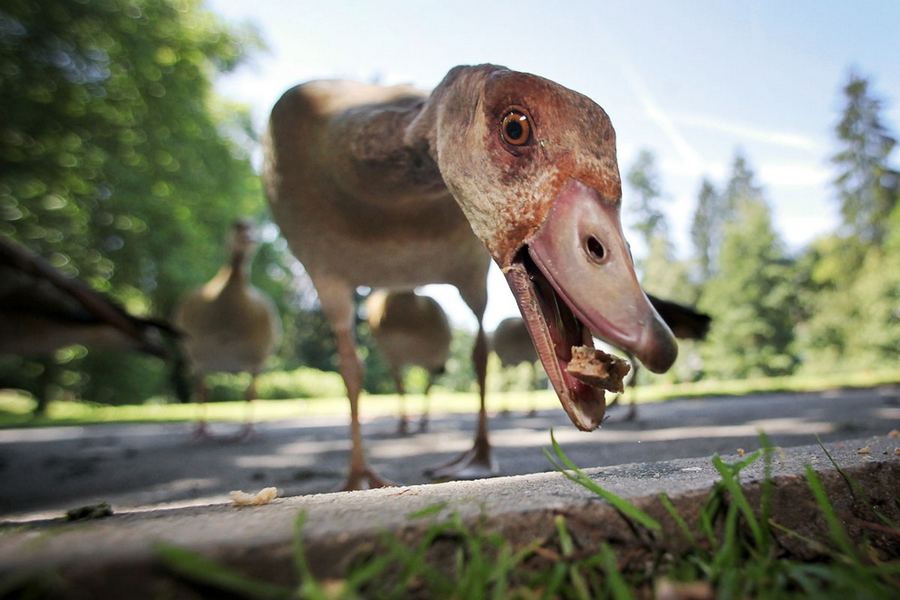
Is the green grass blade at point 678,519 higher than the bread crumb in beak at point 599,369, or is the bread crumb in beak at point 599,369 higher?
the bread crumb in beak at point 599,369

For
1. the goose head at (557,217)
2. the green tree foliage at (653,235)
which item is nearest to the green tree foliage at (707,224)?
the green tree foliage at (653,235)

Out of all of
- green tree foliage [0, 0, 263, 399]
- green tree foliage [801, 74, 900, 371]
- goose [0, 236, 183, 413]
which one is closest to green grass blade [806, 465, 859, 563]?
goose [0, 236, 183, 413]

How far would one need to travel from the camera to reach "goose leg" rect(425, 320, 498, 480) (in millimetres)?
3033

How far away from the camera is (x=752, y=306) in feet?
81.8

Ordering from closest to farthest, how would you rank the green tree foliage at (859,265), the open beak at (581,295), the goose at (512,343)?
the open beak at (581,295) → the goose at (512,343) → the green tree foliage at (859,265)

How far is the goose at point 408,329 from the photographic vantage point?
23.4ft

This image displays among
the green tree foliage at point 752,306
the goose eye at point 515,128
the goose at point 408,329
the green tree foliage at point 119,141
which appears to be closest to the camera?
the goose eye at point 515,128

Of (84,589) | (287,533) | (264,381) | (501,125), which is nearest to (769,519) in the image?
(287,533)

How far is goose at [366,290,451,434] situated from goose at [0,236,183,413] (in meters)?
2.86

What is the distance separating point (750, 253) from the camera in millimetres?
26062

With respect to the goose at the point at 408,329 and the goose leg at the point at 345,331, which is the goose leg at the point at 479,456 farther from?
the goose at the point at 408,329

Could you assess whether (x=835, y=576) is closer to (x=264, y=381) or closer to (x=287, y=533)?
(x=287, y=533)

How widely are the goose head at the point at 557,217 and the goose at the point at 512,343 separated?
7394 millimetres

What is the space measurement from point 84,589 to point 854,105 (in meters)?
35.4
